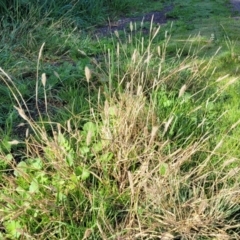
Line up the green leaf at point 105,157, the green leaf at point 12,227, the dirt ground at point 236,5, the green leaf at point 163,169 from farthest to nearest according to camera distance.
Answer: the dirt ground at point 236,5 → the green leaf at point 105,157 → the green leaf at point 163,169 → the green leaf at point 12,227

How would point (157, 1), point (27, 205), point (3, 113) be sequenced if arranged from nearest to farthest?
point (27, 205)
point (3, 113)
point (157, 1)

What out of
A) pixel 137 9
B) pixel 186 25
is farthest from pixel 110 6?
pixel 186 25

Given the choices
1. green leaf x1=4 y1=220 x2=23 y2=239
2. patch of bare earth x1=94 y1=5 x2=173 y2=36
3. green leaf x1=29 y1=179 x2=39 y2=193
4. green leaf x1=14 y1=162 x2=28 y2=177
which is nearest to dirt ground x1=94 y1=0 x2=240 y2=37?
patch of bare earth x1=94 y1=5 x2=173 y2=36

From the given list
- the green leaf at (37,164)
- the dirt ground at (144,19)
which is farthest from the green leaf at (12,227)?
the dirt ground at (144,19)

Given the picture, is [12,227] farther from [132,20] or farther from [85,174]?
[132,20]

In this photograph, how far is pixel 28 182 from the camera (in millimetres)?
2346

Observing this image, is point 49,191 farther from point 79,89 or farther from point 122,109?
point 79,89

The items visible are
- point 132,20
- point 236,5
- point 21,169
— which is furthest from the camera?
point 236,5

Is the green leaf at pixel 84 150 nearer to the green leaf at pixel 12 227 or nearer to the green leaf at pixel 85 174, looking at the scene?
the green leaf at pixel 85 174

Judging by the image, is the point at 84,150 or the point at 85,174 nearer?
the point at 85,174

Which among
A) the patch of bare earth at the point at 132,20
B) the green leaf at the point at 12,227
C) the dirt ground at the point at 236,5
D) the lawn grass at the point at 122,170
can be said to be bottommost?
the patch of bare earth at the point at 132,20

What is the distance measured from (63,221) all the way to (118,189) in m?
0.35

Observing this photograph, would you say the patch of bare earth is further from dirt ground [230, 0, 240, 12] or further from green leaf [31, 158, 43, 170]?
green leaf [31, 158, 43, 170]

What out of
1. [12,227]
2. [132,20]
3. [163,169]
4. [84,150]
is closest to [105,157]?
[84,150]
